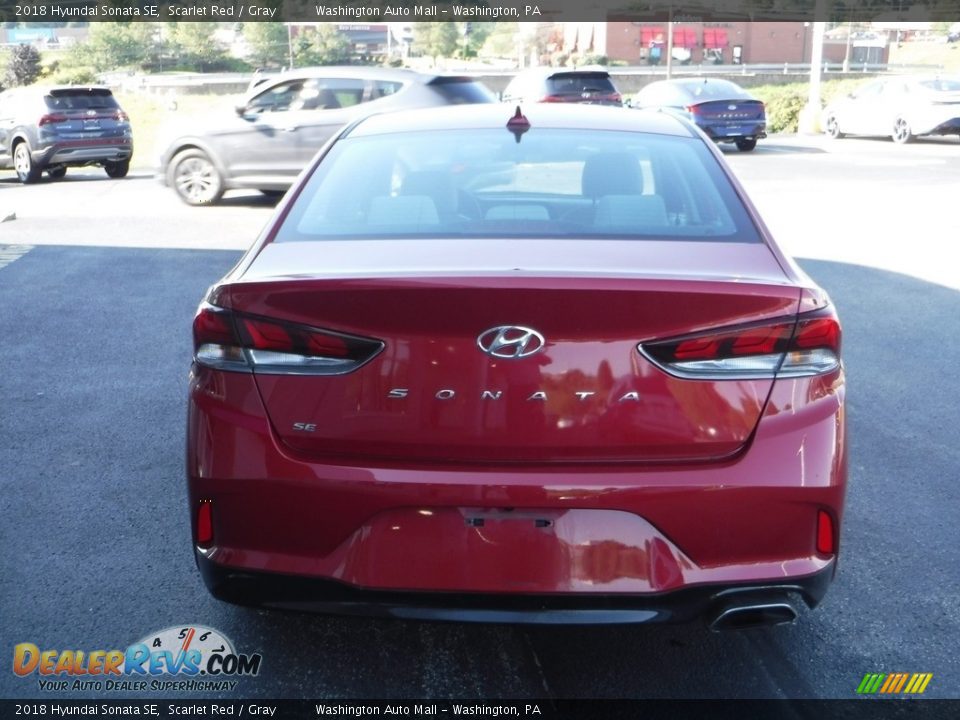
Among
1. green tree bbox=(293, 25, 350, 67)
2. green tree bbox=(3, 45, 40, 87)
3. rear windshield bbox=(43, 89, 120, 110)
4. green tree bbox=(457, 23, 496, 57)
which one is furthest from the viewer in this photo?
green tree bbox=(457, 23, 496, 57)

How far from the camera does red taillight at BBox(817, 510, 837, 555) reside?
8.91 ft

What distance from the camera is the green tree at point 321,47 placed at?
6344 centimetres

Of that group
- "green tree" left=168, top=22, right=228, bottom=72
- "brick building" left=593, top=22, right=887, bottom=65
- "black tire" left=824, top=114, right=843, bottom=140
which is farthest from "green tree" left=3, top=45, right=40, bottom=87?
"brick building" left=593, top=22, right=887, bottom=65

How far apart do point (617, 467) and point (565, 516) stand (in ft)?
0.56

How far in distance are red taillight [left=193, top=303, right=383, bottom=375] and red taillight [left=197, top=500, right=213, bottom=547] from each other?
14.2 inches

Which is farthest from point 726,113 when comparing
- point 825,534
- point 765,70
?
point 765,70

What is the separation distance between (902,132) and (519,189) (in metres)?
22.4

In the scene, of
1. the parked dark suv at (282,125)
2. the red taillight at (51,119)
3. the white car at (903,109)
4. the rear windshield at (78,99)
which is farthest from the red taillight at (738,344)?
the white car at (903,109)

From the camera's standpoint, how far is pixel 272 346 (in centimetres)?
271

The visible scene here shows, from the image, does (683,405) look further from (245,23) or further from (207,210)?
(245,23)

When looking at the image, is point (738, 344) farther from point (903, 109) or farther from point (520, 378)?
point (903, 109)

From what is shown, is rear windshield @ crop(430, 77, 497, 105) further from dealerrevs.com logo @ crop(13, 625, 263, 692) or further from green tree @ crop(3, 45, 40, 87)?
green tree @ crop(3, 45, 40, 87)

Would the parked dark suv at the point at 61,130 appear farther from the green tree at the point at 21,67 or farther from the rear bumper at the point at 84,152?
the green tree at the point at 21,67

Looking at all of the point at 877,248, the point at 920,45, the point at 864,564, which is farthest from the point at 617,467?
the point at 920,45
